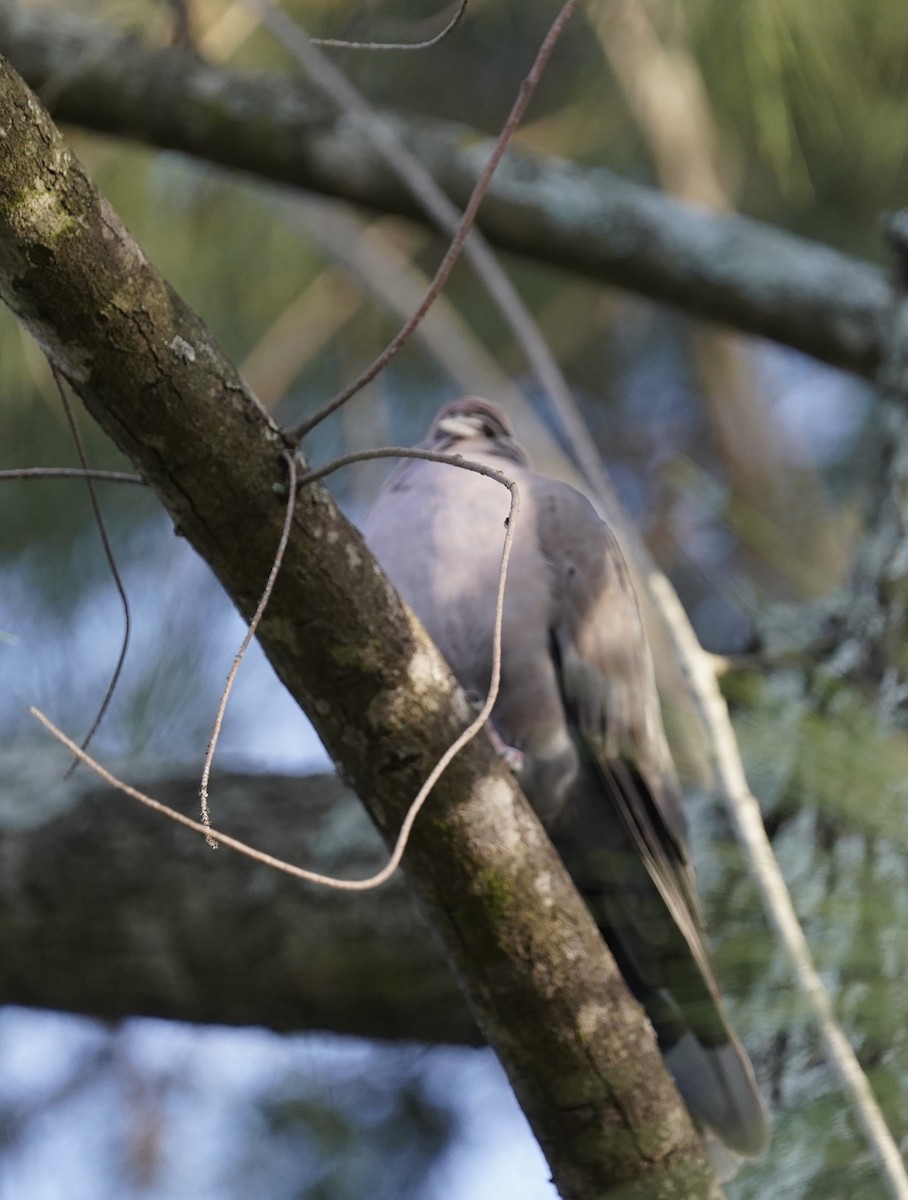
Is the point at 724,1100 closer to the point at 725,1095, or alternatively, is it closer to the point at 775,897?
the point at 725,1095

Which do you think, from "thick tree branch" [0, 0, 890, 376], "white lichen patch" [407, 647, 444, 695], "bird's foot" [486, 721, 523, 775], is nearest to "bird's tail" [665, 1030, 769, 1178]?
"bird's foot" [486, 721, 523, 775]

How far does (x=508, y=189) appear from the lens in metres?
2.47

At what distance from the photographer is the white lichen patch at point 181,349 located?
103 centimetres

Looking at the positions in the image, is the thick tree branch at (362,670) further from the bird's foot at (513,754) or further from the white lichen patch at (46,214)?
the bird's foot at (513,754)

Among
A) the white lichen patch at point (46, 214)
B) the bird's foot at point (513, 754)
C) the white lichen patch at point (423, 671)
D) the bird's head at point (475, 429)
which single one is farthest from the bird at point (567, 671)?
the white lichen patch at point (46, 214)

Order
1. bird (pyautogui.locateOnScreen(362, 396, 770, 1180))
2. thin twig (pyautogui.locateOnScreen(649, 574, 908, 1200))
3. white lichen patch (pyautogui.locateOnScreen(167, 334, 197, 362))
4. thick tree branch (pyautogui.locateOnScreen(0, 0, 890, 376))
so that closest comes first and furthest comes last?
thin twig (pyautogui.locateOnScreen(649, 574, 908, 1200))
white lichen patch (pyautogui.locateOnScreen(167, 334, 197, 362))
bird (pyautogui.locateOnScreen(362, 396, 770, 1180))
thick tree branch (pyautogui.locateOnScreen(0, 0, 890, 376))

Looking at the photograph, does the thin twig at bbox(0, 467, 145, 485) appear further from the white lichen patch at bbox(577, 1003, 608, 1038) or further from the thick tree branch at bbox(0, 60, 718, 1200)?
the white lichen patch at bbox(577, 1003, 608, 1038)

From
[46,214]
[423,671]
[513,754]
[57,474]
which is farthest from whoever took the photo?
Answer: [513,754]

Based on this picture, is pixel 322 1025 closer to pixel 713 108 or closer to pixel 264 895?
pixel 264 895

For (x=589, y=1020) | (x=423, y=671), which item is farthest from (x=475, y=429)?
(x=589, y=1020)

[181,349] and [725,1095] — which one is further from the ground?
[181,349]

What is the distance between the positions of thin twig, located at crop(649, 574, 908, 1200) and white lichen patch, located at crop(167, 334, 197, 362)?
577 millimetres

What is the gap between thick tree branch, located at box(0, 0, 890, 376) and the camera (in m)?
2.36

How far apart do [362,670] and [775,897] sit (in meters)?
0.37
